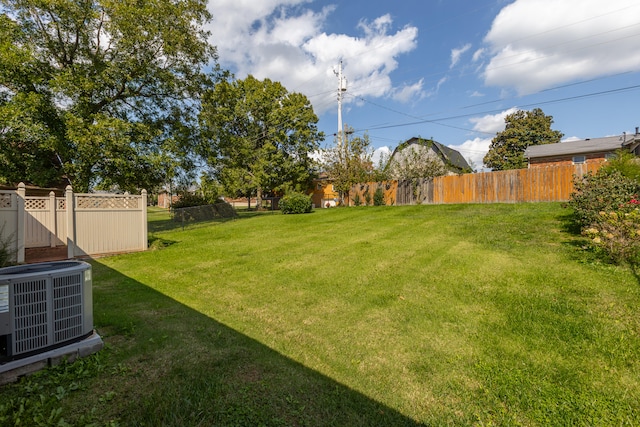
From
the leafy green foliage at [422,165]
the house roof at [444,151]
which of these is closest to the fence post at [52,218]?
the leafy green foliage at [422,165]

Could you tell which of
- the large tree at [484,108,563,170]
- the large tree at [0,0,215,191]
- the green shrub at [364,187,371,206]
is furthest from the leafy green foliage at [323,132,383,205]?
the large tree at [484,108,563,170]

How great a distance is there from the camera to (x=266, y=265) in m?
6.46

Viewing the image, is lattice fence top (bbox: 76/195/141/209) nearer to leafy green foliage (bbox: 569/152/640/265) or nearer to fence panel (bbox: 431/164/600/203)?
leafy green foliage (bbox: 569/152/640/265)

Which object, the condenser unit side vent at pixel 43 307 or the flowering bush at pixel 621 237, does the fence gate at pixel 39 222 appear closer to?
the condenser unit side vent at pixel 43 307

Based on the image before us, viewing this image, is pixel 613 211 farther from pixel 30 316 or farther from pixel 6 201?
pixel 6 201

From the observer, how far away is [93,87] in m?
11.1

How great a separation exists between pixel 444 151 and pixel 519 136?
13.9 m

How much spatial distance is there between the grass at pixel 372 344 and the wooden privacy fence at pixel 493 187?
9.26 meters

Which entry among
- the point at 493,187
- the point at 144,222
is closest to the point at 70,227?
the point at 144,222

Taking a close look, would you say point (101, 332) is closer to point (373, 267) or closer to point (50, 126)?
point (373, 267)

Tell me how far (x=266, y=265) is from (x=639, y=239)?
6.60 m

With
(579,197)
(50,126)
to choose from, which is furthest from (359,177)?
(50,126)

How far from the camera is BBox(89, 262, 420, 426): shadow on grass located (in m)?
2.06

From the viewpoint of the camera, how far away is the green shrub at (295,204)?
17.7 meters
